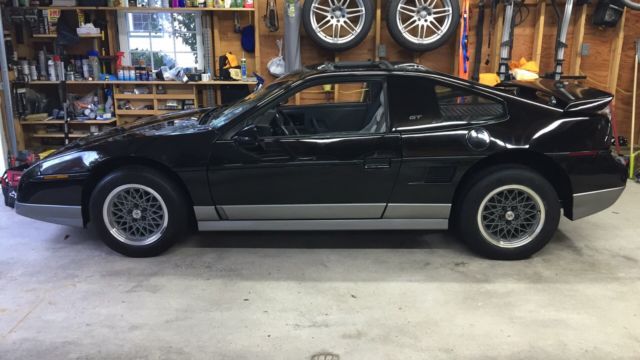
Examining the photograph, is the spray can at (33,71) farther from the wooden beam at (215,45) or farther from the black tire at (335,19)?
the black tire at (335,19)

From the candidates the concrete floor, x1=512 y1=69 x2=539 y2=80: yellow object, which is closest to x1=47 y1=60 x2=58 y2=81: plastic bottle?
the concrete floor

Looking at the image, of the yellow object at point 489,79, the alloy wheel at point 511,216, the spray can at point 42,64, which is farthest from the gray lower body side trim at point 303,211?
the spray can at point 42,64

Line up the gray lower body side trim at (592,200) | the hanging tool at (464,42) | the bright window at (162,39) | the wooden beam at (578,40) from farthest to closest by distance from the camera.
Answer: the bright window at (162,39), the wooden beam at (578,40), the hanging tool at (464,42), the gray lower body side trim at (592,200)

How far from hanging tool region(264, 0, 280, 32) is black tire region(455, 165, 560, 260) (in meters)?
3.92

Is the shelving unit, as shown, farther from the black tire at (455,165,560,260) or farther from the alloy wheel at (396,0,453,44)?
the black tire at (455,165,560,260)

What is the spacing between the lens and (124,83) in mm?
6414

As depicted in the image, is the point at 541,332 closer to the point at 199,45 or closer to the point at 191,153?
the point at 191,153

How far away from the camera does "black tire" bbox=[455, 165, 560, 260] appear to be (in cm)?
342

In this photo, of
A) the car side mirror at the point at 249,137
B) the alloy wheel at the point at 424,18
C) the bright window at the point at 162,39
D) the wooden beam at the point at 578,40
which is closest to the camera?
the car side mirror at the point at 249,137

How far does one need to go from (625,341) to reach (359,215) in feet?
5.58

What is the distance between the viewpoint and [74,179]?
3.49m

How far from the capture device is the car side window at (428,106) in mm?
3412

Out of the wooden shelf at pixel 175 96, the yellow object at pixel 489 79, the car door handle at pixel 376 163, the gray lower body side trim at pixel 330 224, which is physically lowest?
the gray lower body side trim at pixel 330 224

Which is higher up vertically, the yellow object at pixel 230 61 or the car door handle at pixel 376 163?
the yellow object at pixel 230 61
